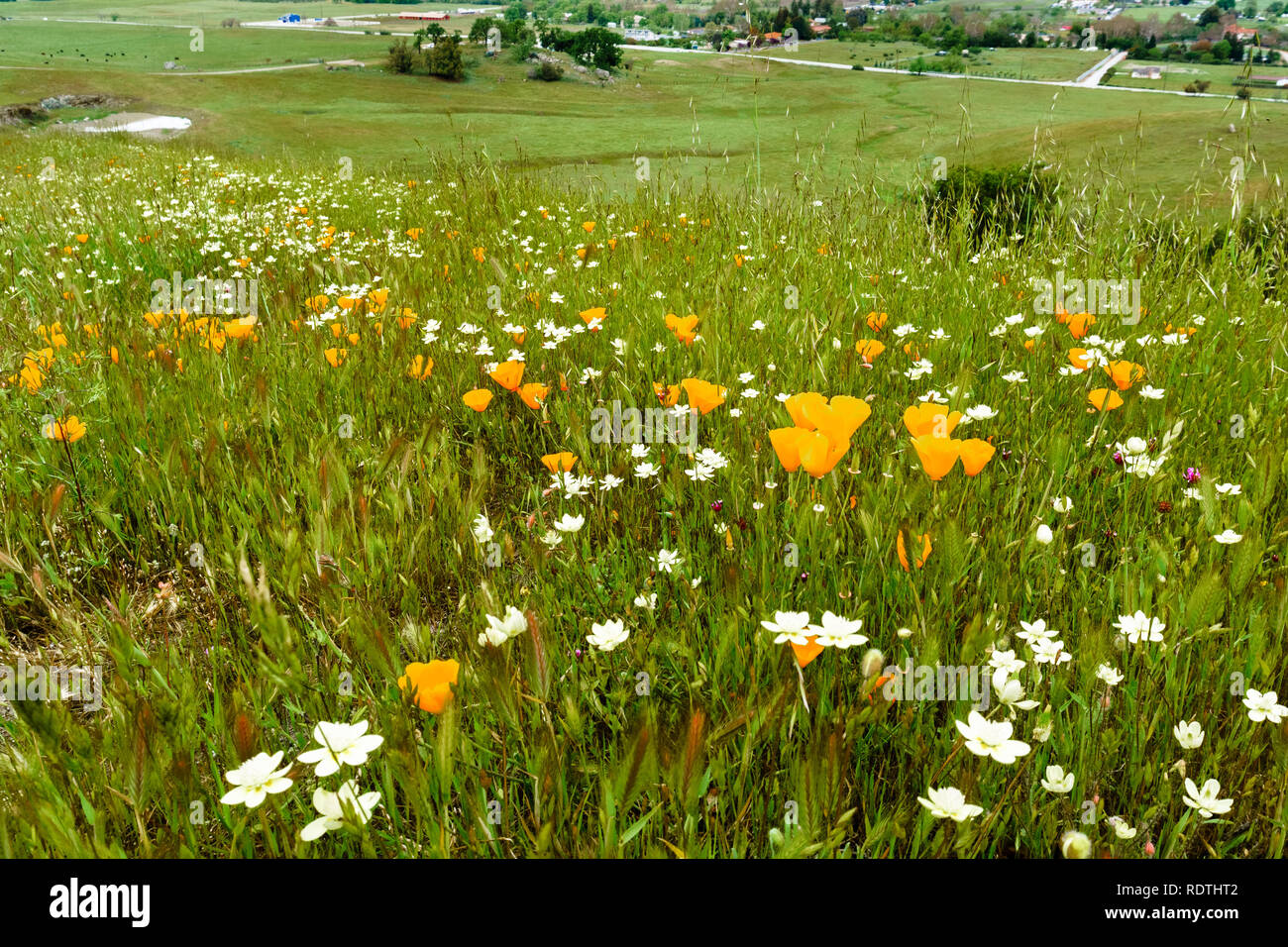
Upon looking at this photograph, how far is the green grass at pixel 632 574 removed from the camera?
46.0 inches

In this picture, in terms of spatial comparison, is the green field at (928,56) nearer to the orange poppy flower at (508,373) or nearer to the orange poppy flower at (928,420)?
the orange poppy flower at (508,373)

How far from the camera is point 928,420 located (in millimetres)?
1667

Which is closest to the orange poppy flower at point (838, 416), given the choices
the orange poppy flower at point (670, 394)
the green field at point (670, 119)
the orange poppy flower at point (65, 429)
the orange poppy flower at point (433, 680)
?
the orange poppy flower at point (670, 394)

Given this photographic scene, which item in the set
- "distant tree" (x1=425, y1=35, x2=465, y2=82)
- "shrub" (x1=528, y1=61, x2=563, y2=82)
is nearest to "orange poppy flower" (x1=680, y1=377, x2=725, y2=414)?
"distant tree" (x1=425, y1=35, x2=465, y2=82)

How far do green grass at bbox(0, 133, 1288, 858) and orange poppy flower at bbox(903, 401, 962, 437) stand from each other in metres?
0.15

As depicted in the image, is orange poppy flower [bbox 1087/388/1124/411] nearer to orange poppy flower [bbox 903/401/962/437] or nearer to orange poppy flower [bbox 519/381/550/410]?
orange poppy flower [bbox 903/401/962/437]

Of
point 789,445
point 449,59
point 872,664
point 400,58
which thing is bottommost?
point 872,664

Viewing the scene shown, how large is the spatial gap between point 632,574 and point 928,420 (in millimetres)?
770

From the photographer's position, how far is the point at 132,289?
165 inches

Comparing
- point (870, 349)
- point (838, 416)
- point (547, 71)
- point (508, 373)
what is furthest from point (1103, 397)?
point (547, 71)

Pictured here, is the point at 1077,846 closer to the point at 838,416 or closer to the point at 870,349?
the point at 838,416
